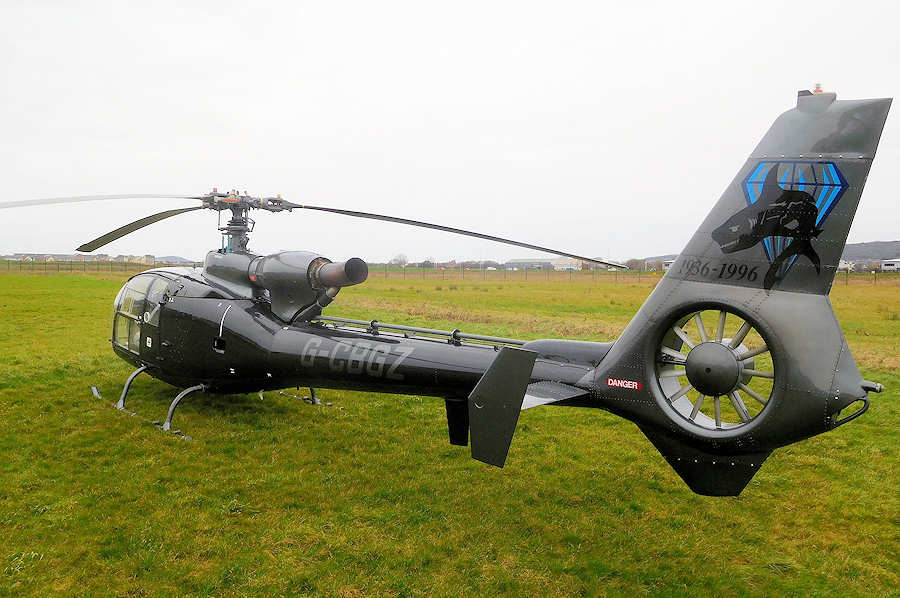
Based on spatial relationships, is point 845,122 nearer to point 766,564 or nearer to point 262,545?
point 766,564

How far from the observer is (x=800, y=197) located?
4.64 metres

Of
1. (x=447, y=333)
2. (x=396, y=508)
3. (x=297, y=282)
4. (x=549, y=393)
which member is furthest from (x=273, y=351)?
(x=549, y=393)

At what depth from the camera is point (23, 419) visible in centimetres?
915

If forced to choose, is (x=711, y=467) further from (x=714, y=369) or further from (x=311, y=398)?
(x=311, y=398)

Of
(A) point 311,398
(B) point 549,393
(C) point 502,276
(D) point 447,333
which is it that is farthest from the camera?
(C) point 502,276

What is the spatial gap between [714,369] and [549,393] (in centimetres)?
165

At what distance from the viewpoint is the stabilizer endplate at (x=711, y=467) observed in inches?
192

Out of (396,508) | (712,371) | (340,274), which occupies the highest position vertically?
(340,274)

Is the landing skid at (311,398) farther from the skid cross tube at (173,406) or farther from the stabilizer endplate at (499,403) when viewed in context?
the stabilizer endplate at (499,403)

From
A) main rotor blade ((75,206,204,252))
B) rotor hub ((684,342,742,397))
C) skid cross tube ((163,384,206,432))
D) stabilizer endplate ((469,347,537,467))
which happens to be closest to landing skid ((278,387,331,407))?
skid cross tube ((163,384,206,432))

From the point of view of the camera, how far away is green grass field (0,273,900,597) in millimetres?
5242

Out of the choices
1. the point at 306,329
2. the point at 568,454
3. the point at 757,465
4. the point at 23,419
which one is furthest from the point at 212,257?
the point at 757,465

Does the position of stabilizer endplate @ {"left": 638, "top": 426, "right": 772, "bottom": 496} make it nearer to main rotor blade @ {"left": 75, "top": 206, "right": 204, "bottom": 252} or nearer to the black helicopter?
the black helicopter

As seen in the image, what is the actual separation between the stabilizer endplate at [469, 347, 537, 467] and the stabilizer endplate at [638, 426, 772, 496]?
1.53 m
